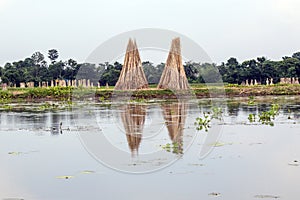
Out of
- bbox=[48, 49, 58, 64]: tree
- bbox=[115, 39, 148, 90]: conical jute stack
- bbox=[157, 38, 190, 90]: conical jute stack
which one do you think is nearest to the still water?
bbox=[115, 39, 148, 90]: conical jute stack

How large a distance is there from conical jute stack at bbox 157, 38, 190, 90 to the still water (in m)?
21.0

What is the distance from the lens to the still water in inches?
292

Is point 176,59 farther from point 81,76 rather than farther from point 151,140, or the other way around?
point 151,140

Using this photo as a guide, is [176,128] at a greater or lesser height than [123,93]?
lesser

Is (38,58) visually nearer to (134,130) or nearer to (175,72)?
(175,72)

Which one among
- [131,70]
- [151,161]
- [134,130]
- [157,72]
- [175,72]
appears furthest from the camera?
[157,72]

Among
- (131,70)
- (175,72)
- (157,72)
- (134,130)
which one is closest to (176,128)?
(134,130)

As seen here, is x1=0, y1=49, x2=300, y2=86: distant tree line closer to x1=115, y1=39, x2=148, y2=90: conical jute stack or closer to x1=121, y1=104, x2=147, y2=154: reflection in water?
x1=115, y1=39, x2=148, y2=90: conical jute stack

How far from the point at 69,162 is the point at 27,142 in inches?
128

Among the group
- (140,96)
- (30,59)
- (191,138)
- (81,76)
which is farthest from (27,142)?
(30,59)

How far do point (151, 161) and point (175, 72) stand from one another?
28.0 meters

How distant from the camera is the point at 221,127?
15.0 metres

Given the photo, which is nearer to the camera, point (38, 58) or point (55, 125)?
point (55, 125)

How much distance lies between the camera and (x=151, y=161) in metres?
9.69
